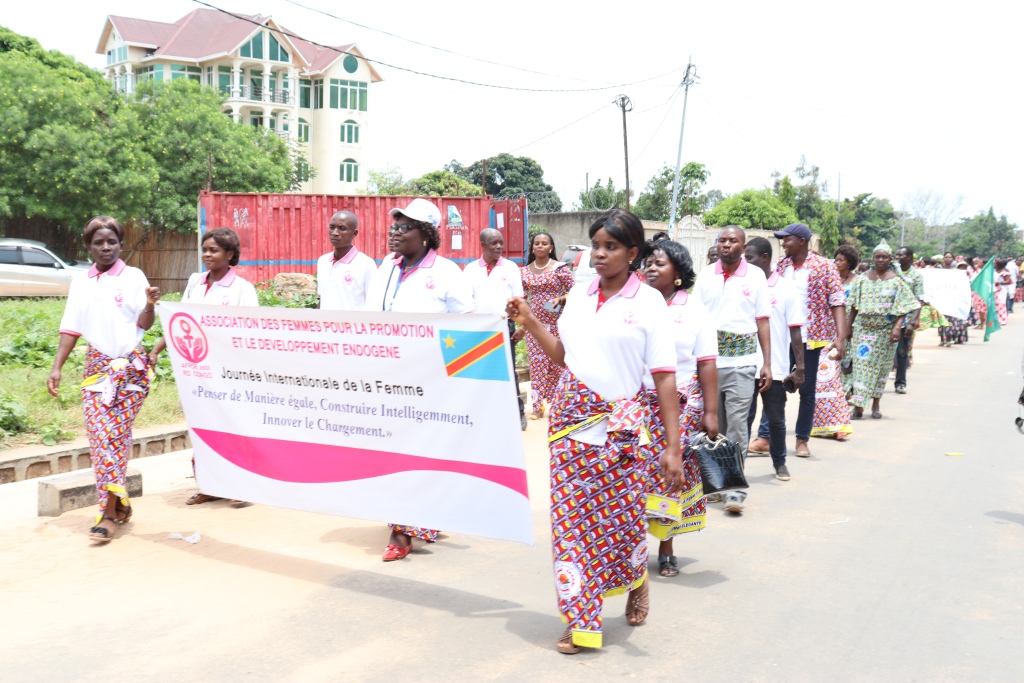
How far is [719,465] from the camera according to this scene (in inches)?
214

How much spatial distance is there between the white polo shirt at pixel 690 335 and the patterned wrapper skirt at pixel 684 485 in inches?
5.6

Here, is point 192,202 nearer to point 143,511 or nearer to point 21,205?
point 21,205

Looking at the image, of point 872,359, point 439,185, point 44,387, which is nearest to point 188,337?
point 44,387

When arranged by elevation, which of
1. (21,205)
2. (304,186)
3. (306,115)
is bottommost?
(21,205)

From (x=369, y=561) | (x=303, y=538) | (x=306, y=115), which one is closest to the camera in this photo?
(x=369, y=561)

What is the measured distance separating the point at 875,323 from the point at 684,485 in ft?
23.0

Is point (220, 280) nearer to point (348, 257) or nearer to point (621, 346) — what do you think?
point (348, 257)

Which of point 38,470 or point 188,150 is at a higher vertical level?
point 188,150

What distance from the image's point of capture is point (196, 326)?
551 centimetres

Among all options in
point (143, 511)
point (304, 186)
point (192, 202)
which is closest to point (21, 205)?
point (192, 202)

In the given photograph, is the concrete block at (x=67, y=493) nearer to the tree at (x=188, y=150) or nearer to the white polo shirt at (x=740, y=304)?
the white polo shirt at (x=740, y=304)

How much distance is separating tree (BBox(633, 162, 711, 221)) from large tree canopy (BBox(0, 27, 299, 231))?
1834 cm

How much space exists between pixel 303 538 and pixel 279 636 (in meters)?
1.57

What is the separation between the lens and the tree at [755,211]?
4041 cm
